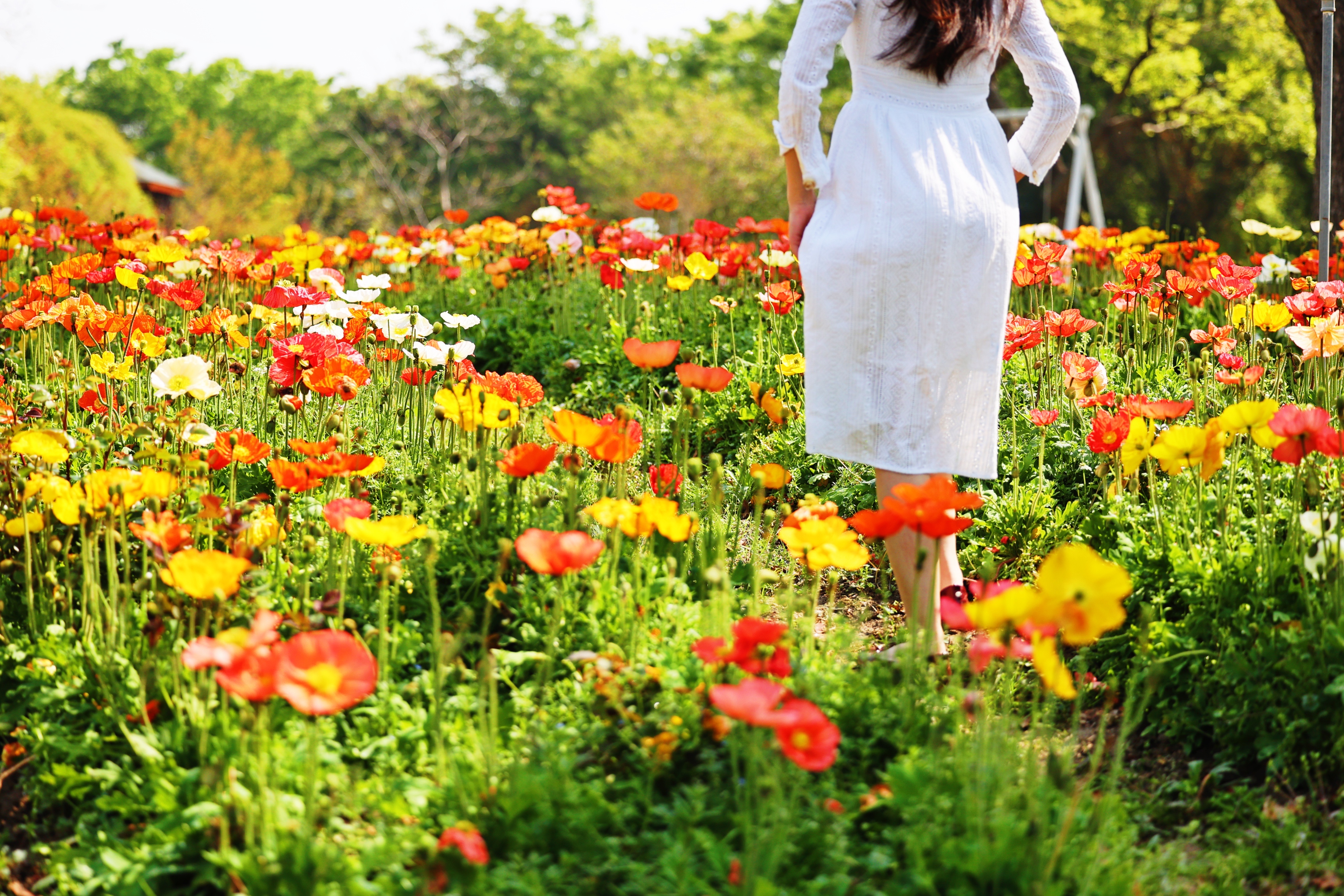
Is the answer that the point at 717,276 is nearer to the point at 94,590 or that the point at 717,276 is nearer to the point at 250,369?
the point at 250,369

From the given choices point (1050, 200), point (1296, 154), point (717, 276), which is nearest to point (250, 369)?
point (717, 276)

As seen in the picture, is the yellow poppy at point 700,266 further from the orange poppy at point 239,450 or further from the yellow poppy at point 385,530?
the yellow poppy at point 385,530

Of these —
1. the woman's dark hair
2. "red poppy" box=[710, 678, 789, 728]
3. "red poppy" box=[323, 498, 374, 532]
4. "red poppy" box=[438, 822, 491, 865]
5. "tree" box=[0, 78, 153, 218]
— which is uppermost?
"tree" box=[0, 78, 153, 218]

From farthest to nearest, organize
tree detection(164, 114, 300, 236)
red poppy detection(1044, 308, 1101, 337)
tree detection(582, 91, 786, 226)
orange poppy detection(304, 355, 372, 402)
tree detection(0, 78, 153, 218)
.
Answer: tree detection(582, 91, 786, 226) < tree detection(164, 114, 300, 236) < tree detection(0, 78, 153, 218) < red poppy detection(1044, 308, 1101, 337) < orange poppy detection(304, 355, 372, 402)

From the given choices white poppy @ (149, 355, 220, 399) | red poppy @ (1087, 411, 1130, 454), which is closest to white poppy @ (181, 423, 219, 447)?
white poppy @ (149, 355, 220, 399)

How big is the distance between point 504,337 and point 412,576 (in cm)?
337

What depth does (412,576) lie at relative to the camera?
8.18 ft

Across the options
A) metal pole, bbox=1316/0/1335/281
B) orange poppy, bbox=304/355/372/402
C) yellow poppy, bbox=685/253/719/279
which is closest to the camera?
orange poppy, bbox=304/355/372/402

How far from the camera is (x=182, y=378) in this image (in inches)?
106

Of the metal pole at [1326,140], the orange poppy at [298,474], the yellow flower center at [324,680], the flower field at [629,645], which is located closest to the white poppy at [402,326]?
the flower field at [629,645]

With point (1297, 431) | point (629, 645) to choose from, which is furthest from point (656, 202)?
point (1297, 431)

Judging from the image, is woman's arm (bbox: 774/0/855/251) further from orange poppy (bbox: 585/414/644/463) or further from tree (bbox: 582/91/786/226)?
tree (bbox: 582/91/786/226)

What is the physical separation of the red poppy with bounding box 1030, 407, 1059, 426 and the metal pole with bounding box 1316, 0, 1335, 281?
1.60m

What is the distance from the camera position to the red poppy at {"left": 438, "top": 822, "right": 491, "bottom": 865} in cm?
155
